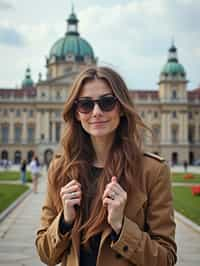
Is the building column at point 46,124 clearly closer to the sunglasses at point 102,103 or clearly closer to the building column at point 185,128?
the building column at point 185,128

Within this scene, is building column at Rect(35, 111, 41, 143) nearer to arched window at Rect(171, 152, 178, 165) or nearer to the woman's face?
arched window at Rect(171, 152, 178, 165)

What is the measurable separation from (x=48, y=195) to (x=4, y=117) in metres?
84.4

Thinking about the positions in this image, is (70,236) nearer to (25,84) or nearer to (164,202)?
(164,202)

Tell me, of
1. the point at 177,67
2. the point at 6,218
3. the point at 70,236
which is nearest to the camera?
the point at 70,236

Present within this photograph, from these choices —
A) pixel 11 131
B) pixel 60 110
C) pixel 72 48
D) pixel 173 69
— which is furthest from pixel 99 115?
pixel 72 48

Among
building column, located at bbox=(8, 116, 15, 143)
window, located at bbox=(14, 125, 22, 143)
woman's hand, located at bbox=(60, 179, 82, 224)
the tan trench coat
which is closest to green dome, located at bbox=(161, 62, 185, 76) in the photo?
window, located at bbox=(14, 125, 22, 143)

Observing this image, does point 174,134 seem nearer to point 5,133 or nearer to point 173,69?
point 173,69

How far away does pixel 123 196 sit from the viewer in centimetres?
253

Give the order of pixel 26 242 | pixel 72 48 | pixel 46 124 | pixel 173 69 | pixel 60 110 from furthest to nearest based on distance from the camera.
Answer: pixel 72 48, pixel 173 69, pixel 46 124, pixel 60 110, pixel 26 242

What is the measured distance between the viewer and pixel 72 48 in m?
86.6

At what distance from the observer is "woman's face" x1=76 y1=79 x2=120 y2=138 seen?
2848 millimetres

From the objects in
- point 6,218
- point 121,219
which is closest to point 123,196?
point 121,219

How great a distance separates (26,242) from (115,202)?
738cm

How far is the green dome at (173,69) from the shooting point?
8388 cm
